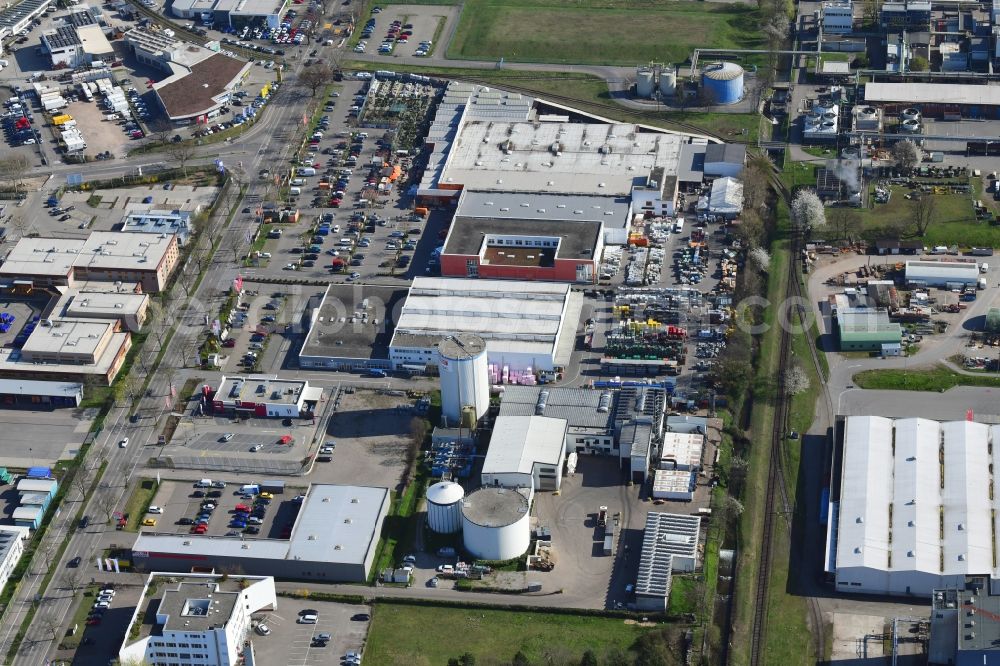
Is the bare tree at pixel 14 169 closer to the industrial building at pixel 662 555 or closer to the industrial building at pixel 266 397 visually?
the industrial building at pixel 266 397

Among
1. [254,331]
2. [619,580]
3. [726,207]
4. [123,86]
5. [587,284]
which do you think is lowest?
[619,580]

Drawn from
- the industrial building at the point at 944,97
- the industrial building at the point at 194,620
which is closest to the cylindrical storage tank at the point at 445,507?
the industrial building at the point at 194,620

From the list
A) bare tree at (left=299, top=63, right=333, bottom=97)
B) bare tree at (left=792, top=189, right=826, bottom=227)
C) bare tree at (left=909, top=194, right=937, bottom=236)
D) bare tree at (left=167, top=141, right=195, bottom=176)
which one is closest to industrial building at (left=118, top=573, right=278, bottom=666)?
bare tree at (left=792, top=189, right=826, bottom=227)

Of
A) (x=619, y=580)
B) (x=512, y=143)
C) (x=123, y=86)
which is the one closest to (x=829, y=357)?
(x=619, y=580)

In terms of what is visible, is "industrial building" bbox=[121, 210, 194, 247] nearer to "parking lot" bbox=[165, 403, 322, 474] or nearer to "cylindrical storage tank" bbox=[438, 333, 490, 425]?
"parking lot" bbox=[165, 403, 322, 474]

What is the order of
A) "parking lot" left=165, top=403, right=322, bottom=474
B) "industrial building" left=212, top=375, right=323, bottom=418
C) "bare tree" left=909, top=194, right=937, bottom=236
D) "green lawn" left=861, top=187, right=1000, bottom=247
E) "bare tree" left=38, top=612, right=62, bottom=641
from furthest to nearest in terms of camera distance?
"bare tree" left=909, top=194, right=937, bottom=236, "green lawn" left=861, top=187, right=1000, bottom=247, "industrial building" left=212, top=375, right=323, bottom=418, "parking lot" left=165, top=403, right=322, bottom=474, "bare tree" left=38, top=612, right=62, bottom=641

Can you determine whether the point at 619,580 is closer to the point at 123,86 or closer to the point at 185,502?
the point at 185,502
